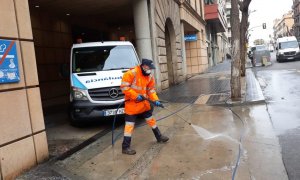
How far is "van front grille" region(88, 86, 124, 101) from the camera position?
8.01 metres

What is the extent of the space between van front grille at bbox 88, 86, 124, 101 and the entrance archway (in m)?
10.7

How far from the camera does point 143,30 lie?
1402 cm

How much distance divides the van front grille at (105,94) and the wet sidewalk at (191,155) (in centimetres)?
79

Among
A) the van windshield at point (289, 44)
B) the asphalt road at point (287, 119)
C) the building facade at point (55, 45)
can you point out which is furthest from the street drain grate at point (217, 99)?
the van windshield at point (289, 44)

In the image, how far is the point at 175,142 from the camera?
6.76 m

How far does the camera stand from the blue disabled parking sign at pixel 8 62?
192 inches

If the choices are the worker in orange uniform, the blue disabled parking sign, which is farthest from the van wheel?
the blue disabled parking sign

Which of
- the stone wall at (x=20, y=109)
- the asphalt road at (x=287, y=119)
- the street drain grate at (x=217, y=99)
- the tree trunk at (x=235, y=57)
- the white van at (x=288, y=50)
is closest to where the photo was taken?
the stone wall at (x=20, y=109)

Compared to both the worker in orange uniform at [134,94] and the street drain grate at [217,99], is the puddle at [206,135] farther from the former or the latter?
the street drain grate at [217,99]

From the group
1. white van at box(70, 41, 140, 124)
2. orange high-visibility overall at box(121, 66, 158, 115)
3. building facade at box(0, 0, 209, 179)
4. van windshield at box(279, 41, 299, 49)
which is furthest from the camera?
van windshield at box(279, 41, 299, 49)

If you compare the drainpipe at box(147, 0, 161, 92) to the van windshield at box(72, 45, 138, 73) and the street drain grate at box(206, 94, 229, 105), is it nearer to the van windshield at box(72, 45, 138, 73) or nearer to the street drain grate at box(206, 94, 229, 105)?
the street drain grate at box(206, 94, 229, 105)

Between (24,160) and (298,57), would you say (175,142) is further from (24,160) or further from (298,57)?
(298,57)

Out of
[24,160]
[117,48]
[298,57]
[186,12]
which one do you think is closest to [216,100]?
[117,48]

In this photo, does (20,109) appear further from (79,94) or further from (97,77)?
(97,77)
